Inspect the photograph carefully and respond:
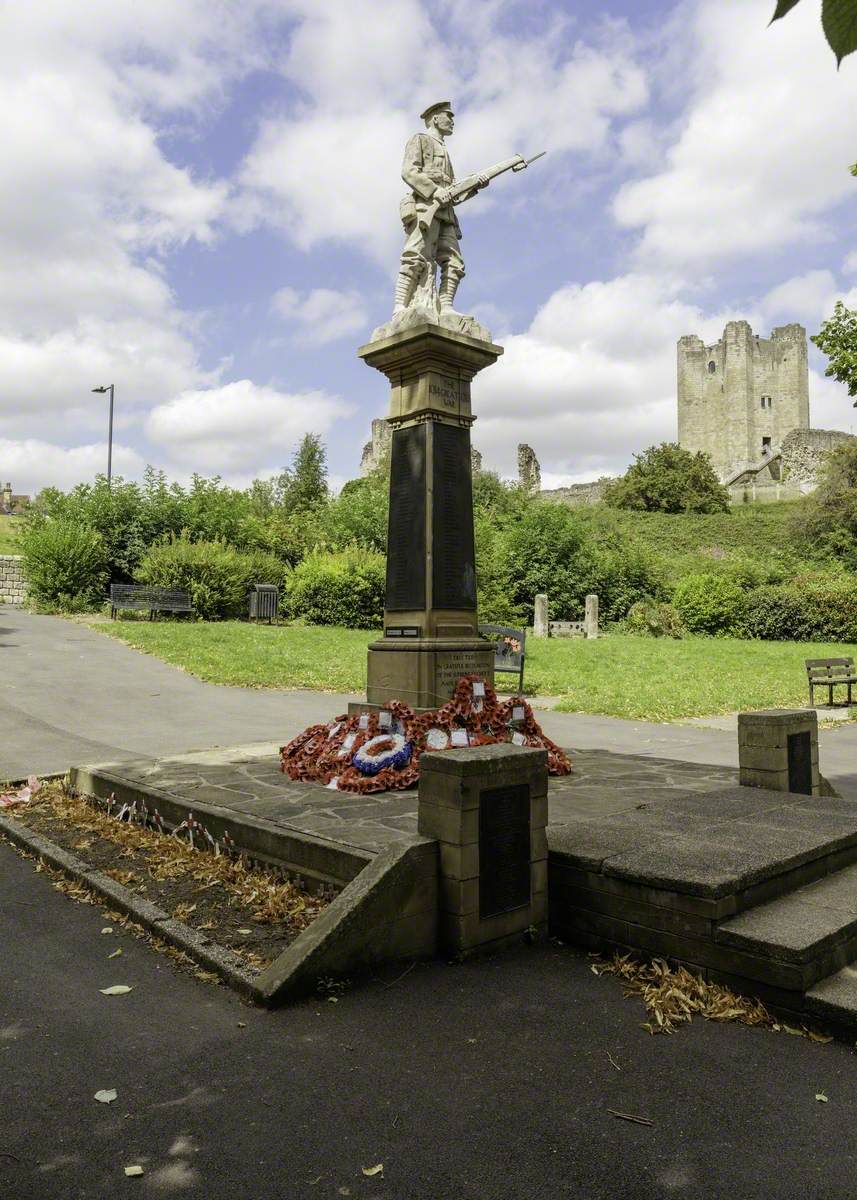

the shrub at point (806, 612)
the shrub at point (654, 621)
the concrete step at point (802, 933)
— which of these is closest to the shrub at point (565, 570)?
the shrub at point (654, 621)

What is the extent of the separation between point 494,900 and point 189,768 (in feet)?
13.6

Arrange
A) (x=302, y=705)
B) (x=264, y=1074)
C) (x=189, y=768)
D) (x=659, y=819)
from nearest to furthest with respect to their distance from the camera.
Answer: (x=264, y=1074) → (x=659, y=819) → (x=189, y=768) → (x=302, y=705)

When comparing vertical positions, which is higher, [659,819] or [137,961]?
[659,819]

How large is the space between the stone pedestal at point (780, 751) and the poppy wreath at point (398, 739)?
1506 mm

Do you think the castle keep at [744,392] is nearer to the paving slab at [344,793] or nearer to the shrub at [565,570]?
the shrub at [565,570]

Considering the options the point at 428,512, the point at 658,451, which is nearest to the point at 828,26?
the point at 428,512

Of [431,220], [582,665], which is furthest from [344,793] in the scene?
[582,665]

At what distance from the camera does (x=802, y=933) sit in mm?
3643

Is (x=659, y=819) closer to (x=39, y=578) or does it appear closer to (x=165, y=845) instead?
(x=165, y=845)

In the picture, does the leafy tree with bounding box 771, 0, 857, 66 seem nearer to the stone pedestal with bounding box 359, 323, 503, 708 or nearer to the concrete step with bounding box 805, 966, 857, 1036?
the concrete step with bounding box 805, 966, 857, 1036

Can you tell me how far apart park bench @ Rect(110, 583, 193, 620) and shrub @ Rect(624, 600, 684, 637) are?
14875 mm

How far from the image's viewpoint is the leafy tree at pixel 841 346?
17812 millimetres

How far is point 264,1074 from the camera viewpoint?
9.99 feet

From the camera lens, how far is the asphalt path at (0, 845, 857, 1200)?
2475mm
